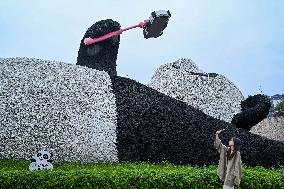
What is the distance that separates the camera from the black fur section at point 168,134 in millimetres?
9336

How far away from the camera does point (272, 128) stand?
2142 centimetres

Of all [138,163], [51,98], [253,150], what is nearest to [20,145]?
[51,98]

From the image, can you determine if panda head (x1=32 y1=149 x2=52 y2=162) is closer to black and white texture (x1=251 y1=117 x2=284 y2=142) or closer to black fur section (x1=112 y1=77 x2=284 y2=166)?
black fur section (x1=112 y1=77 x2=284 y2=166)

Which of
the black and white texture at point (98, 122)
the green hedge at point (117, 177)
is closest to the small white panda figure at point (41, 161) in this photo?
the green hedge at point (117, 177)

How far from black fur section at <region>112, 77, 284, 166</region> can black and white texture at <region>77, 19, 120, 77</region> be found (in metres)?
1.14

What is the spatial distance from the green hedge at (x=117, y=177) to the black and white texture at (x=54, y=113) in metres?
0.37

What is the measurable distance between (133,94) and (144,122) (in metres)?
0.69

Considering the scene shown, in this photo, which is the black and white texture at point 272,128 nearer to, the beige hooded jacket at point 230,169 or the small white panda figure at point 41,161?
the beige hooded jacket at point 230,169

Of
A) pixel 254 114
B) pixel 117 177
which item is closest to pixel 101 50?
pixel 254 114

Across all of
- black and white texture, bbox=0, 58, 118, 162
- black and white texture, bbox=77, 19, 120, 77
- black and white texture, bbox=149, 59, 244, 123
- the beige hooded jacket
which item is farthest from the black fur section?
the beige hooded jacket

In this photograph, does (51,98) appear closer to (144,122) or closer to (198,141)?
(144,122)

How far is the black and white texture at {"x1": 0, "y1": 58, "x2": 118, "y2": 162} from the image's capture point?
8.73 meters

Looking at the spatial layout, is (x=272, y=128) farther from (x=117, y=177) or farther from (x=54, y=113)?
(x=117, y=177)

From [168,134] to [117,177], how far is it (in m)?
2.27
